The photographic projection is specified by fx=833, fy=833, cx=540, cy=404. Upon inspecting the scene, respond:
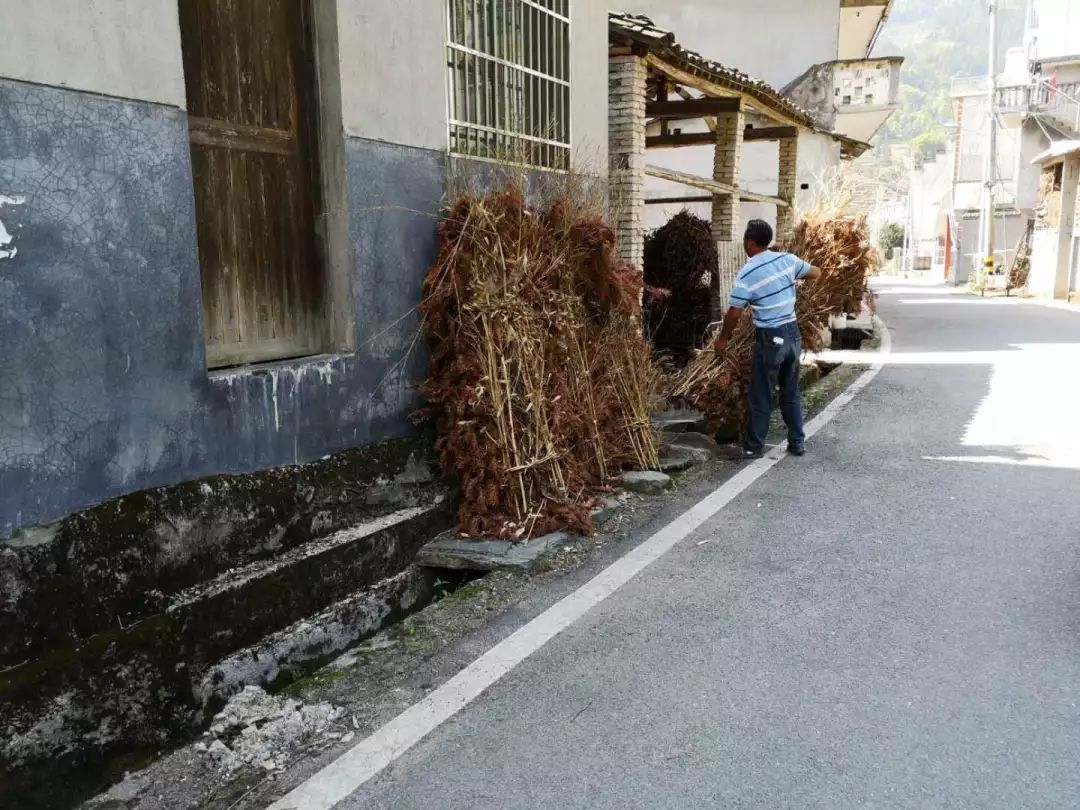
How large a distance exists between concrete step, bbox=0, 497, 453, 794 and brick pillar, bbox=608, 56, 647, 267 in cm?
491

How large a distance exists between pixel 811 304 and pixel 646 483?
413cm

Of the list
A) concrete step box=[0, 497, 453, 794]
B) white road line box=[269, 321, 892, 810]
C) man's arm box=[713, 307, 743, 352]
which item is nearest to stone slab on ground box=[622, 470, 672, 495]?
white road line box=[269, 321, 892, 810]

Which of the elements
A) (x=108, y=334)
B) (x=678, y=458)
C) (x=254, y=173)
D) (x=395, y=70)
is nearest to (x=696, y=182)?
(x=678, y=458)

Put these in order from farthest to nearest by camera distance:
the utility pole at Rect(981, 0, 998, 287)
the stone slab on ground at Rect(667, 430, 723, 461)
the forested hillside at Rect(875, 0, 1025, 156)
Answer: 1. the forested hillside at Rect(875, 0, 1025, 156)
2. the utility pole at Rect(981, 0, 998, 287)
3. the stone slab on ground at Rect(667, 430, 723, 461)

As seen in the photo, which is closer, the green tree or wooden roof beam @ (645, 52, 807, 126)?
wooden roof beam @ (645, 52, 807, 126)

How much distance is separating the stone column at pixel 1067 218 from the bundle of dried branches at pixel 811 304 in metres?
19.5

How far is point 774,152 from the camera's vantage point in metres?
18.6

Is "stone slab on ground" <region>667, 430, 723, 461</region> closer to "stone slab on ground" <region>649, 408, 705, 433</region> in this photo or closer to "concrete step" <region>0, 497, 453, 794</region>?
"stone slab on ground" <region>649, 408, 705, 433</region>

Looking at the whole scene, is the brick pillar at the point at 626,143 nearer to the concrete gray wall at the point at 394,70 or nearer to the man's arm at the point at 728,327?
the man's arm at the point at 728,327

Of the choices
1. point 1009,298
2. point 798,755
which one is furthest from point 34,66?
point 1009,298

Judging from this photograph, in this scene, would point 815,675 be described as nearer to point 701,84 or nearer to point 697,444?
point 697,444

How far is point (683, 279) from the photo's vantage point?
11.6 metres

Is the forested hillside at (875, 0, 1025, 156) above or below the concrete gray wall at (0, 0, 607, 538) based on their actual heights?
above

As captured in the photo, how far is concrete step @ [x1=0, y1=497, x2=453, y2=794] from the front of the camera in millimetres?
2895
